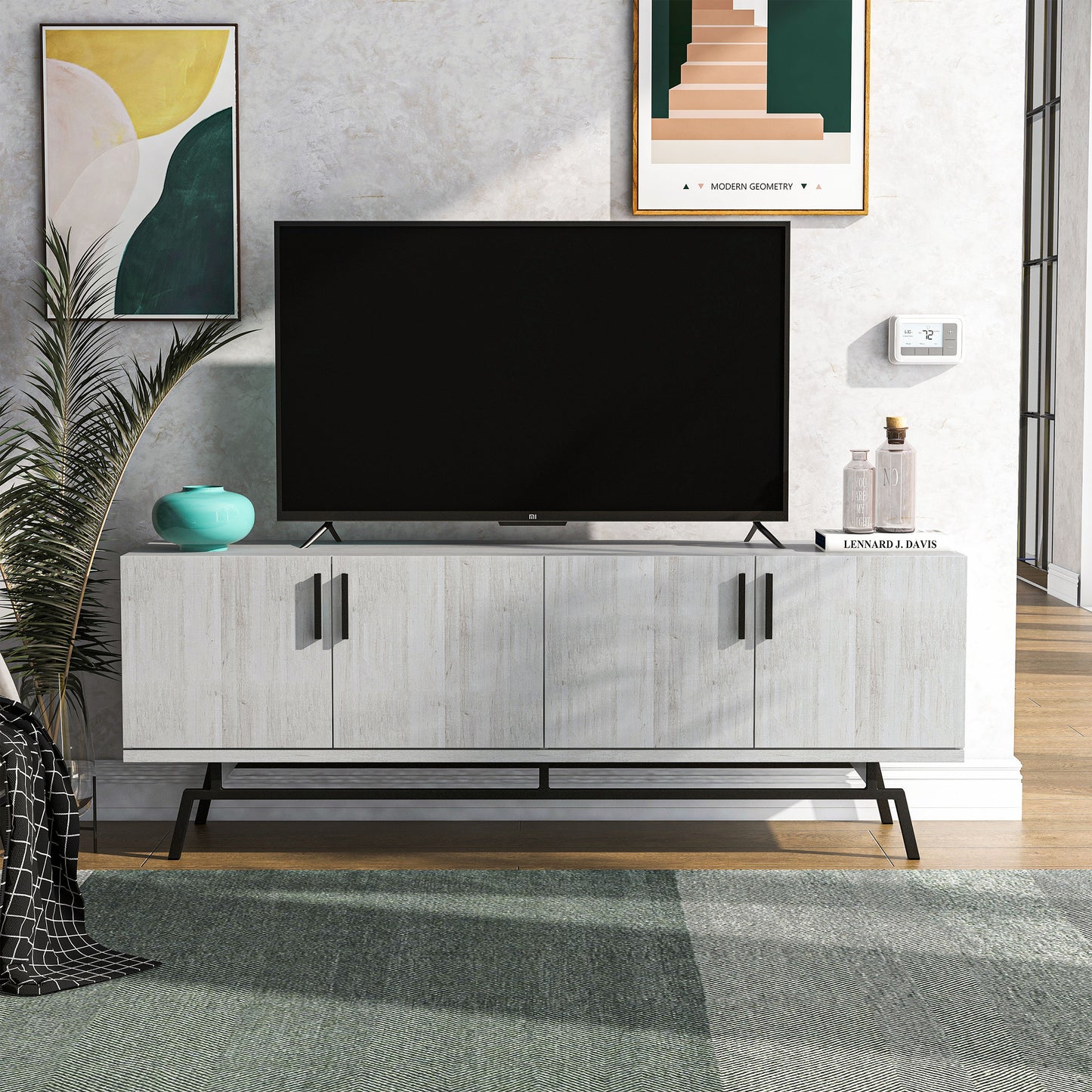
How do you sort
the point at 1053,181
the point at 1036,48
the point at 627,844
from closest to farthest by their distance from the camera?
the point at 627,844 < the point at 1053,181 < the point at 1036,48

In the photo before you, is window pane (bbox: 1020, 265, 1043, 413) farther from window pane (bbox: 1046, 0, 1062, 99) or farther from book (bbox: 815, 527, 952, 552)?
book (bbox: 815, 527, 952, 552)

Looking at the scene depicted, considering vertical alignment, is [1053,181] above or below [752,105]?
above

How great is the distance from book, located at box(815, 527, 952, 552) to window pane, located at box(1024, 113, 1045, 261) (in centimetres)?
528

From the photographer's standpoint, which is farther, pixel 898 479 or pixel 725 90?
pixel 725 90

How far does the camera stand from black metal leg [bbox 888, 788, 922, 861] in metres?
2.75

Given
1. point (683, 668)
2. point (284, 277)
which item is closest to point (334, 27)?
point (284, 277)

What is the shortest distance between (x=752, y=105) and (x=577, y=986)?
2.15m

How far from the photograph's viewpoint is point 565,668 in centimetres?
268

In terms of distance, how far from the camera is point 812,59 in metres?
2.92

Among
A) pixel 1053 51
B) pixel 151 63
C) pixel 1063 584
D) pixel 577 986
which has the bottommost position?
pixel 577 986

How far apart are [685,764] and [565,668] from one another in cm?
38

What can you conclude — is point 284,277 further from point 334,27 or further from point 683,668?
point 683,668

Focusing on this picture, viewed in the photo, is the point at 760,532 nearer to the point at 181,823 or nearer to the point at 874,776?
the point at 874,776

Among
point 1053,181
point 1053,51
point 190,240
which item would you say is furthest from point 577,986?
point 1053,51
